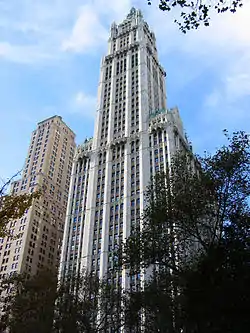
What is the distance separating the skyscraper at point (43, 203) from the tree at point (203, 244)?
206 ft

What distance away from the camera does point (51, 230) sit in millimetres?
105625

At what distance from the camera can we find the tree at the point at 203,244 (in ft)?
67.3

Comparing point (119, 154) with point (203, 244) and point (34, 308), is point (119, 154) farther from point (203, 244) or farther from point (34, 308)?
point (203, 244)

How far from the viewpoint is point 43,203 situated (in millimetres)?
107375

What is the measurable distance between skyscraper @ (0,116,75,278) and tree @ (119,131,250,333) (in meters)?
62.7

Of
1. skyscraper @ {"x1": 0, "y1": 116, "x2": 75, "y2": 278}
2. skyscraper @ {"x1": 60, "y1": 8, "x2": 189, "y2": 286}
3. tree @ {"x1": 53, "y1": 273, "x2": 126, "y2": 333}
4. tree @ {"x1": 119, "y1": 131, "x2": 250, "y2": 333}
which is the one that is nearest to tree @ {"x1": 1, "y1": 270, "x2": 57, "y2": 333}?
tree @ {"x1": 53, "y1": 273, "x2": 126, "y2": 333}

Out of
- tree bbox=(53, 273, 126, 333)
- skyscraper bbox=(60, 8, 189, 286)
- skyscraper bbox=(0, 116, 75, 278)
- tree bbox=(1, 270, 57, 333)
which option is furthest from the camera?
skyscraper bbox=(0, 116, 75, 278)

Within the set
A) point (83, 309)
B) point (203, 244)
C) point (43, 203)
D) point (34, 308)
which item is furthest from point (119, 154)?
point (203, 244)

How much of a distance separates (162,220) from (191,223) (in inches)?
87.8

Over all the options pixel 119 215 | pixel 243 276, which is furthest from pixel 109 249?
pixel 243 276

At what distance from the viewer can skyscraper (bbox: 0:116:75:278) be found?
307 feet

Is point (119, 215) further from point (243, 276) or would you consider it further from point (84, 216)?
point (243, 276)

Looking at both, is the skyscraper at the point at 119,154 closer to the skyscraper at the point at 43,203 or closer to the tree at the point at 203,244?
the skyscraper at the point at 43,203

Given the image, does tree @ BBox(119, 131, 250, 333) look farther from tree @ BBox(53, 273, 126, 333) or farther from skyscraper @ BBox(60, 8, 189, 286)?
skyscraper @ BBox(60, 8, 189, 286)
